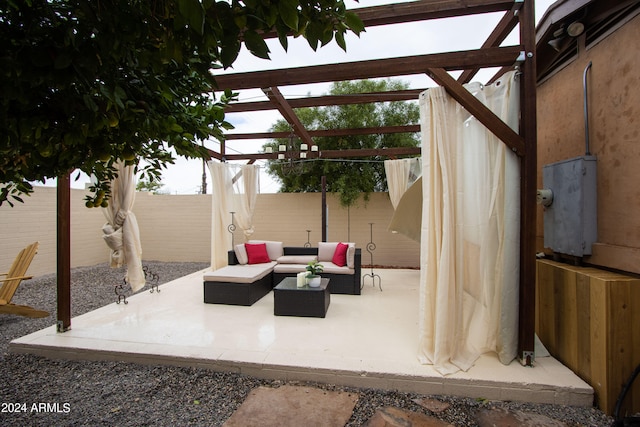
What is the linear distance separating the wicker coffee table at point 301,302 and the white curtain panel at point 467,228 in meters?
1.45

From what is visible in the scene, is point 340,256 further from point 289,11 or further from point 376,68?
point 289,11

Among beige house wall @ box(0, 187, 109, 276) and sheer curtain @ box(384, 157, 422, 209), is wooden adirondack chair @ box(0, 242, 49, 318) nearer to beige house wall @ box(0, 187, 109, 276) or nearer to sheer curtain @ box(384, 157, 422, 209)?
beige house wall @ box(0, 187, 109, 276)

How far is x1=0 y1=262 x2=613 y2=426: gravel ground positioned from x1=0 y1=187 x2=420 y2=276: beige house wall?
4.68 m

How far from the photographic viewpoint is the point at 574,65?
2.77 m

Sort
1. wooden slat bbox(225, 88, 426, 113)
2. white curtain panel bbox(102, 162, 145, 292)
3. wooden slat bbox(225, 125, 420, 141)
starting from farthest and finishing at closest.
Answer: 1. wooden slat bbox(225, 125, 420, 141)
2. wooden slat bbox(225, 88, 426, 113)
3. white curtain panel bbox(102, 162, 145, 292)

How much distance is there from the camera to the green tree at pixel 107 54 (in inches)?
31.7

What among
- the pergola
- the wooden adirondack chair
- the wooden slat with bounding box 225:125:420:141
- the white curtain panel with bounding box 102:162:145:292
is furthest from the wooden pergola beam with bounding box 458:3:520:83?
the wooden adirondack chair

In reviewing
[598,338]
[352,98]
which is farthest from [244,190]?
[598,338]

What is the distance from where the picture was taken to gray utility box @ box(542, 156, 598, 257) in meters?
2.50

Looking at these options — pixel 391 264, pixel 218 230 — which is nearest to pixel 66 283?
pixel 218 230

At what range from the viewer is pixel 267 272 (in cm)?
509

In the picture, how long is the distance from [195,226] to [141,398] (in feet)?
22.7

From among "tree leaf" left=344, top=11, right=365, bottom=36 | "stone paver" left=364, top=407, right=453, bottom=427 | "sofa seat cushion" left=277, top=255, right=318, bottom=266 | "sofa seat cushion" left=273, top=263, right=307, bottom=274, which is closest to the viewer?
"tree leaf" left=344, top=11, right=365, bottom=36

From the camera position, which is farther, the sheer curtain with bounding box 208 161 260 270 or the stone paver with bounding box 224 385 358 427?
the sheer curtain with bounding box 208 161 260 270
